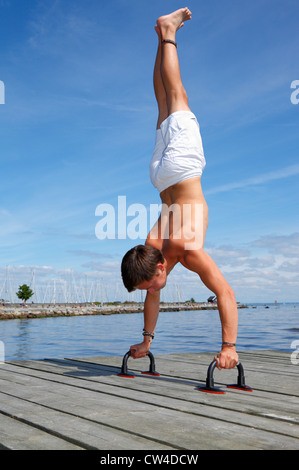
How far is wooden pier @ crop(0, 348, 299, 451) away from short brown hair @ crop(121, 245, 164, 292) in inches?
30.2

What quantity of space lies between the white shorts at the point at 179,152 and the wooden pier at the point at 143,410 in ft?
5.30

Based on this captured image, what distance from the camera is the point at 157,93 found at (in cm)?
384

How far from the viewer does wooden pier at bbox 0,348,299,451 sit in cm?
193

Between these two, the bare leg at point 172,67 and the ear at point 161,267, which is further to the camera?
the bare leg at point 172,67

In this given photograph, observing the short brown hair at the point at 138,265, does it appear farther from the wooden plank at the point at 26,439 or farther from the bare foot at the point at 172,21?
the bare foot at the point at 172,21

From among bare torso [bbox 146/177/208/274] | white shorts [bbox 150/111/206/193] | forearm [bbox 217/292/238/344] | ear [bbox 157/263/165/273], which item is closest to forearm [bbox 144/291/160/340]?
bare torso [bbox 146/177/208/274]

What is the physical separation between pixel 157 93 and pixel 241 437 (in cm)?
287

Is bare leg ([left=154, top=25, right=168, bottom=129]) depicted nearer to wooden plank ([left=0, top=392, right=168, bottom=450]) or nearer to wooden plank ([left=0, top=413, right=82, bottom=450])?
wooden plank ([left=0, top=392, right=168, bottom=450])

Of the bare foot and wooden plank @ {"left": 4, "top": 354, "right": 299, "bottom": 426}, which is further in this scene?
the bare foot

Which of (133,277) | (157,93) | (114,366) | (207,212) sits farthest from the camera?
(114,366)

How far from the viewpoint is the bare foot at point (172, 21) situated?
3.78 m

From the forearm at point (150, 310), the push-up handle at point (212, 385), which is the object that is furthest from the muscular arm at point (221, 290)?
the forearm at point (150, 310)
